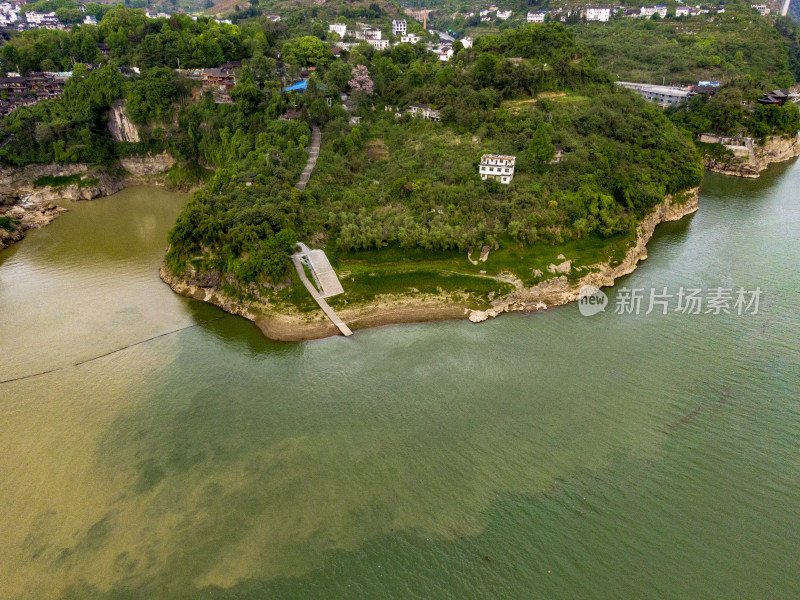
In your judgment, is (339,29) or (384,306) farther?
(339,29)

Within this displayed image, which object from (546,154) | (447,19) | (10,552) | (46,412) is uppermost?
(447,19)

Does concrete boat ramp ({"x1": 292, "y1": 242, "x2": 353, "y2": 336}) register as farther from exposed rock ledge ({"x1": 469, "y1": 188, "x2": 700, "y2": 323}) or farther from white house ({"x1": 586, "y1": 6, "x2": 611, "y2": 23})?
white house ({"x1": 586, "y1": 6, "x2": 611, "y2": 23})

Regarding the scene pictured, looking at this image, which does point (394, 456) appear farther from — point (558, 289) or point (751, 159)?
point (751, 159)

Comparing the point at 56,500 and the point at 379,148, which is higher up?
the point at 379,148

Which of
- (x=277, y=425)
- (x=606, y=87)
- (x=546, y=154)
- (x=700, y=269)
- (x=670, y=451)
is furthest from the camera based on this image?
(x=606, y=87)

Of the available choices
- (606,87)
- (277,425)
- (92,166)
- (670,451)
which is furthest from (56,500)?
(606,87)

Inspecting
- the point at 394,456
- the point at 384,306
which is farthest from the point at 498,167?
the point at 394,456

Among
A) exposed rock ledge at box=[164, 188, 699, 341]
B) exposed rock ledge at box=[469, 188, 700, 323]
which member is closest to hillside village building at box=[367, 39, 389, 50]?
exposed rock ledge at box=[469, 188, 700, 323]

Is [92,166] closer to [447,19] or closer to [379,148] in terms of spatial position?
[379,148]
